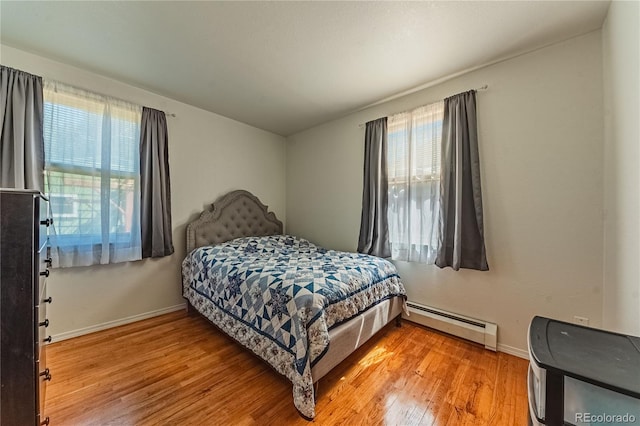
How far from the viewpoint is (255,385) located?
1.65 m

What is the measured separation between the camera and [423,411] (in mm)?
1433

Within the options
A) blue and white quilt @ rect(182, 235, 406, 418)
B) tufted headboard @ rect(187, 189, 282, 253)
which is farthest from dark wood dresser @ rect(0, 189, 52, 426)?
tufted headboard @ rect(187, 189, 282, 253)

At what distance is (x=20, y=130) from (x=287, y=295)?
8.28 feet

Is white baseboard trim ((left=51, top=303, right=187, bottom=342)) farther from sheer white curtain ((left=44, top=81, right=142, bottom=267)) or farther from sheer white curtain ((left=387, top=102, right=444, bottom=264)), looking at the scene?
sheer white curtain ((left=387, top=102, right=444, bottom=264))

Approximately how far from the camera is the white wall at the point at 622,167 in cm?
119

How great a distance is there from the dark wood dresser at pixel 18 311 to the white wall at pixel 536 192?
2752 millimetres

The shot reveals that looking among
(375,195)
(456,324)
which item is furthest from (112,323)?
(456,324)

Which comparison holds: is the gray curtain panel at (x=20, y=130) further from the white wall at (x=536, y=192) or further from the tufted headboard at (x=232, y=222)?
the white wall at (x=536, y=192)

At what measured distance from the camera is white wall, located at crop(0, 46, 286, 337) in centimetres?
220

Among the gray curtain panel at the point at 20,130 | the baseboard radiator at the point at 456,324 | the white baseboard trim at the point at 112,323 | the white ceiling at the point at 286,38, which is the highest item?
the white ceiling at the point at 286,38

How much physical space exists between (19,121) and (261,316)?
2.49 meters

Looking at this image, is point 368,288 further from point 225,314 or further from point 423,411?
point 225,314

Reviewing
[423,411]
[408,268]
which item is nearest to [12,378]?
[423,411]

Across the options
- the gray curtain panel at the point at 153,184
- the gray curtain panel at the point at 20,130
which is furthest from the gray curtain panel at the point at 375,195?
the gray curtain panel at the point at 20,130
